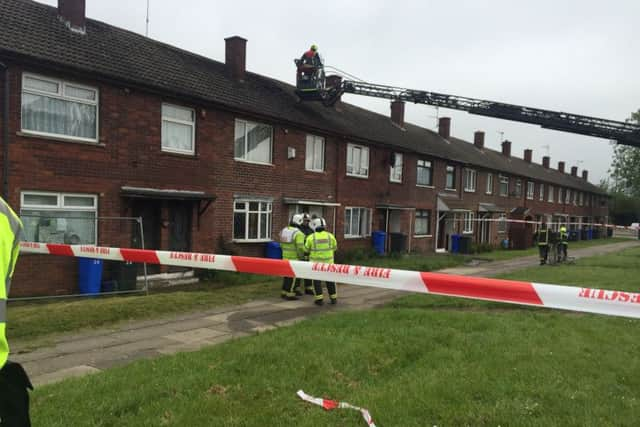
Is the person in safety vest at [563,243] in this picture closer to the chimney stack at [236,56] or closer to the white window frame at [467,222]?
the white window frame at [467,222]

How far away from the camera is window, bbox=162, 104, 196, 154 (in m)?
12.0

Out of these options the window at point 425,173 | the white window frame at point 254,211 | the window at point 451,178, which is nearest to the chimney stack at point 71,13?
the white window frame at point 254,211

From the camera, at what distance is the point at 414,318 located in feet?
23.6

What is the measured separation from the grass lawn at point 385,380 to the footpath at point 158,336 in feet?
2.33

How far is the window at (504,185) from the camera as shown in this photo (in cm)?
3173

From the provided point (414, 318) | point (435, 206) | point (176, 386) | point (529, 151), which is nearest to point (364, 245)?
point (435, 206)

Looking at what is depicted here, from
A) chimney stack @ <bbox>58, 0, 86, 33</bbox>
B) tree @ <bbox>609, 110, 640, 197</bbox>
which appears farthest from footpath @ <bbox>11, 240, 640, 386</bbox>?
tree @ <bbox>609, 110, 640, 197</bbox>

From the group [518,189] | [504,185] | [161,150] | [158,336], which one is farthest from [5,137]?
[518,189]

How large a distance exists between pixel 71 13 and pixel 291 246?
7.67m

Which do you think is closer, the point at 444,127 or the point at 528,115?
the point at 528,115

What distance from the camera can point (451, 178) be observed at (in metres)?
26.1

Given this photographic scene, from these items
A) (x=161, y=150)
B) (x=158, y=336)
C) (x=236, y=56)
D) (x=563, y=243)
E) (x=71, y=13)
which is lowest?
(x=158, y=336)

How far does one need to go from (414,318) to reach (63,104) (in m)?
8.27

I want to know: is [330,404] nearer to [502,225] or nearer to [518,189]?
[502,225]
